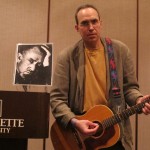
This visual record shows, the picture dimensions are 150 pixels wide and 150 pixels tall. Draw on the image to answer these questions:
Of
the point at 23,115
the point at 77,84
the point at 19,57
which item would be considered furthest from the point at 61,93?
the point at 23,115

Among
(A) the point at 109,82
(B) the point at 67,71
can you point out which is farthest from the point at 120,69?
(B) the point at 67,71

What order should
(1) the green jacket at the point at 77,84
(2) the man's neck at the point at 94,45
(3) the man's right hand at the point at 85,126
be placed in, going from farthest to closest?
1. (2) the man's neck at the point at 94,45
2. (1) the green jacket at the point at 77,84
3. (3) the man's right hand at the point at 85,126

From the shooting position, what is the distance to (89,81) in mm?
1692

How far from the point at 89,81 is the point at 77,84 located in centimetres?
7

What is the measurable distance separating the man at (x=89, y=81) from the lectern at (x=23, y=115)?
344 mm

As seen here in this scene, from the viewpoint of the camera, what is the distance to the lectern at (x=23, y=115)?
1290mm

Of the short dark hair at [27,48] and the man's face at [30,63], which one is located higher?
the short dark hair at [27,48]

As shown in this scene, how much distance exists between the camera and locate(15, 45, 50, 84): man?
1699mm

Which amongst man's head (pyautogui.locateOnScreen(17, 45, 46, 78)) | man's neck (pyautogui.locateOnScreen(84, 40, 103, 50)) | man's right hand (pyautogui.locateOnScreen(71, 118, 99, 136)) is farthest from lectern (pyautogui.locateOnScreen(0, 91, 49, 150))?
man's neck (pyautogui.locateOnScreen(84, 40, 103, 50))

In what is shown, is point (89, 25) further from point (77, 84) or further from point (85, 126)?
point (85, 126)

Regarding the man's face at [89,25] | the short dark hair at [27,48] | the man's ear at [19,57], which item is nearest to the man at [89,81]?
the man's face at [89,25]

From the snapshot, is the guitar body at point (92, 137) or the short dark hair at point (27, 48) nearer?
the guitar body at point (92, 137)

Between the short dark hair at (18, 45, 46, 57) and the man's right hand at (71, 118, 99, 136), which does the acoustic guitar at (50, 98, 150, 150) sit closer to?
the man's right hand at (71, 118, 99, 136)

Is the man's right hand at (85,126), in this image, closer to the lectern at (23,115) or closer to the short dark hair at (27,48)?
the lectern at (23,115)
